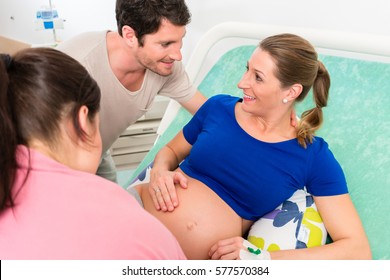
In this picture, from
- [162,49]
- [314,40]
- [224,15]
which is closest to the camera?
[162,49]

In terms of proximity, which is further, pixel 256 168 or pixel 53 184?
pixel 256 168

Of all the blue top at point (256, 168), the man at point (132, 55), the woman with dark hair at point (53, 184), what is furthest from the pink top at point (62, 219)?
the man at point (132, 55)

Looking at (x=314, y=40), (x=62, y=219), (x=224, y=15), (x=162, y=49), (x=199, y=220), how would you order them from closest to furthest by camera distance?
(x=62, y=219), (x=199, y=220), (x=162, y=49), (x=314, y=40), (x=224, y=15)

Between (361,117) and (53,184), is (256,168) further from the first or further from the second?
(53,184)

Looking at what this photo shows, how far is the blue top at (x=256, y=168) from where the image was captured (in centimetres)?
130

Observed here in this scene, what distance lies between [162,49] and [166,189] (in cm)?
48

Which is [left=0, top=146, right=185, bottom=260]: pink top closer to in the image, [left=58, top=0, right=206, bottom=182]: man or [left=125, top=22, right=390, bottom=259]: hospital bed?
[left=58, top=0, right=206, bottom=182]: man

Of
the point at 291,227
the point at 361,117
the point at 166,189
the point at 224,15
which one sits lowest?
the point at 291,227

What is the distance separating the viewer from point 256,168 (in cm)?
134

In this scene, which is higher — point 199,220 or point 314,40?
point 314,40

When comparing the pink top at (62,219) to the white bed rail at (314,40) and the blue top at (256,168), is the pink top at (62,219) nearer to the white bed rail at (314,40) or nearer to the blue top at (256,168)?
the blue top at (256,168)

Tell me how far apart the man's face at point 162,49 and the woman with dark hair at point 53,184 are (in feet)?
2.08

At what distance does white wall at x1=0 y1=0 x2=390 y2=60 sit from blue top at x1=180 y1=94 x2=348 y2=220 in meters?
0.67

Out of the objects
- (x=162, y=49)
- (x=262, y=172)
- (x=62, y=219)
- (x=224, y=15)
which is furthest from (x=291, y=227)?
(x=224, y=15)
